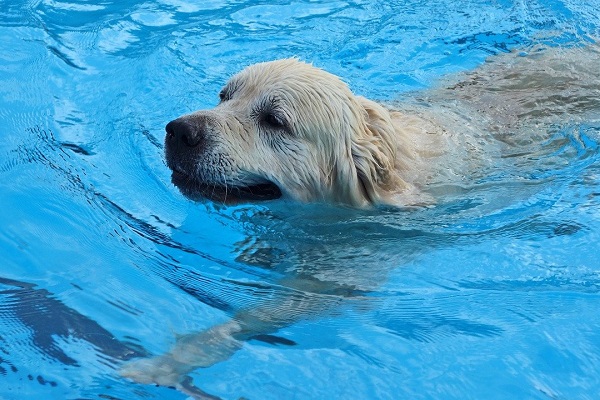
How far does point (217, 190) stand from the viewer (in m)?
5.21

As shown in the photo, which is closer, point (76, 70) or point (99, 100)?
point (99, 100)

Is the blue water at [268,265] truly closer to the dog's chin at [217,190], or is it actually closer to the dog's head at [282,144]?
the dog's chin at [217,190]

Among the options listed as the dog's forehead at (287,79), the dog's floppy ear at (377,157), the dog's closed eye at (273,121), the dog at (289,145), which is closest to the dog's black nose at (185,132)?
the dog at (289,145)

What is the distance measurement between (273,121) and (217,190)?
0.59 m

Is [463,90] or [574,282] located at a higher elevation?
[463,90]

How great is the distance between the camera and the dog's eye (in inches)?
206

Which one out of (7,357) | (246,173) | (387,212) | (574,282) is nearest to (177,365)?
(7,357)

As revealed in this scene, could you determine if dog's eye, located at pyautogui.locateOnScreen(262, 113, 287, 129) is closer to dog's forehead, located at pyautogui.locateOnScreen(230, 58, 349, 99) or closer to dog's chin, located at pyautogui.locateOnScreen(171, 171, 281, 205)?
dog's forehead, located at pyautogui.locateOnScreen(230, 58, 349, 99)

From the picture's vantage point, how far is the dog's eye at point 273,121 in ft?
17.2

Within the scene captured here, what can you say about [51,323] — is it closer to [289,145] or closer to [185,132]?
[185,132]

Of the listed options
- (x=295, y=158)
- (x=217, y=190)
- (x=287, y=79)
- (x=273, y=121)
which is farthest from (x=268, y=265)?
(x=287, y=79)

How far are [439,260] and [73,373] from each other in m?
2.51

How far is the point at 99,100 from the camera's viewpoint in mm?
7762

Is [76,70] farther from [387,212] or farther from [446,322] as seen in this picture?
[446,322]
